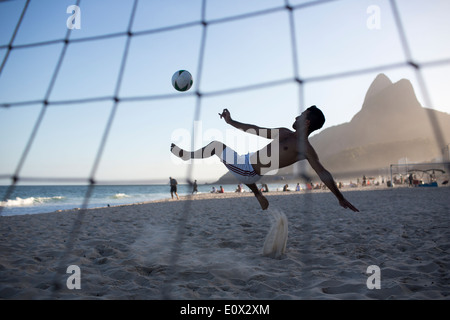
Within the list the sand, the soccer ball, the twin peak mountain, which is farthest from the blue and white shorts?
the twin peak mountain

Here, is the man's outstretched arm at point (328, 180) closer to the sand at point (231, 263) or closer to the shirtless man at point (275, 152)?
the shirtless man at point (275, 152)

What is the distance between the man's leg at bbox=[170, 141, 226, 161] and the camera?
2779 millimetres

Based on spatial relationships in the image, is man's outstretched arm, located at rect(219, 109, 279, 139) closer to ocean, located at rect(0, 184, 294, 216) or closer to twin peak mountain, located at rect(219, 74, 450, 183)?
ocean, located at rect(0, 184, 294, 216)

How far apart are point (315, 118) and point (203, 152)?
100 cm

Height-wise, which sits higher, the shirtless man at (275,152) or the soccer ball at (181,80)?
the soccer ball at (181,80)

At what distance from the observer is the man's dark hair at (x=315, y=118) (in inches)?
96.8

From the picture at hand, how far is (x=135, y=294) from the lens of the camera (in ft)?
6.36

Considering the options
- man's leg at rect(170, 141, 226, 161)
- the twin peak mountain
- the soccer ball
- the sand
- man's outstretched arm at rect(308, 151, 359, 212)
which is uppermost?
the twin peak mountain

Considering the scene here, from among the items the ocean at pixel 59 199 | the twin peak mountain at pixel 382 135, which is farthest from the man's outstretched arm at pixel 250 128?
the twin peak mountain at pixel 382 135

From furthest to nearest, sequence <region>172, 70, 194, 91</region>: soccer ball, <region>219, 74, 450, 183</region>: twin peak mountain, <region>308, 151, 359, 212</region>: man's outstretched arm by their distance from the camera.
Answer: <region>219, 74, 450, 183</region>: twin peak mountain, <region>172, 70, 194, 91</region>: soccer ball, <region>308, 151, 359, 212</region>: man's outstretched arm

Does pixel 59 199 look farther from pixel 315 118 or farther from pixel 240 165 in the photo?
pixel 315 118

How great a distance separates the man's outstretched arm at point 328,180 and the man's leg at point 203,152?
83cm

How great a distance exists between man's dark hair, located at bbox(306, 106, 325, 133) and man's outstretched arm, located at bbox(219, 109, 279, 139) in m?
0.27

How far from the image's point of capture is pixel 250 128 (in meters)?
2.45
